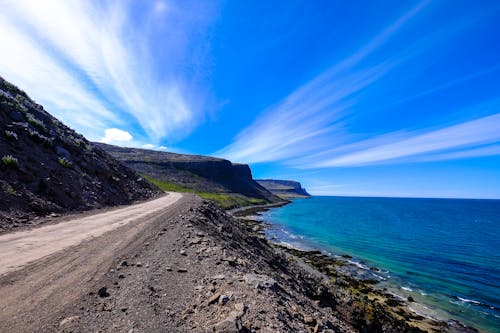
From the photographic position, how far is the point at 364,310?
861 inches

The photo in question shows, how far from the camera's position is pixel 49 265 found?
9688 mm

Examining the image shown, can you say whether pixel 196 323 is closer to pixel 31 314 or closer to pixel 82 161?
pixel 31 314

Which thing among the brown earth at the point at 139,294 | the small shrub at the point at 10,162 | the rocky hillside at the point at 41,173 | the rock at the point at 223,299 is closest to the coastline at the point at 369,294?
the brown earth at the point at 139,294

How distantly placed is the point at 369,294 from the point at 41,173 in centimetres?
3692

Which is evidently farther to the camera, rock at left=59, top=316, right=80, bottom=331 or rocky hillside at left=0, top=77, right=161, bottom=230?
rocky hillside at left=0, top=77, right=161, bottom=230

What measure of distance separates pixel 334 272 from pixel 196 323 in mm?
35198

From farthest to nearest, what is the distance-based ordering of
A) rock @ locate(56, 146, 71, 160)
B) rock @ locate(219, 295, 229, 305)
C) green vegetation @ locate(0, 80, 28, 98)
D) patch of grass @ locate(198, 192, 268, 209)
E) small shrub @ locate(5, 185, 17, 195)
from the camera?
patch of grass @ locate(198, 192, 268, 209) → green vegetation @ locate(0, 80, 28, 98) → rock @ locate(56, 146, 71, 160) → small shrub @ locate(5, 185, 17, 195) → rock @ locate(219, 295, 229, 305)

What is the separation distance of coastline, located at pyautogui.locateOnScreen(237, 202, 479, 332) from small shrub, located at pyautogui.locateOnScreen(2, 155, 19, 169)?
29.4 meters

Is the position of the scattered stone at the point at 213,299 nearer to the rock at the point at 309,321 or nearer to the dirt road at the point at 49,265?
the rock at the point at 309,321

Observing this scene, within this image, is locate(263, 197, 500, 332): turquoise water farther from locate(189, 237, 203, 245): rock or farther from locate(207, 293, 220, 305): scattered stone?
locate(207, 293, 220, 305): scattered stone

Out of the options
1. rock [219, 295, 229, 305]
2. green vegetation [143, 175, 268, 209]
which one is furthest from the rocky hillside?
green vegetation [143, 175, 268, 209]

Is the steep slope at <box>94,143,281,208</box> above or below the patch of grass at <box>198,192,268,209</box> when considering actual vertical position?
above

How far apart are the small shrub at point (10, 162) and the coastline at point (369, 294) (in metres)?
29.4

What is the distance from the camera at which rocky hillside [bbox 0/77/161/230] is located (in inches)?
715
